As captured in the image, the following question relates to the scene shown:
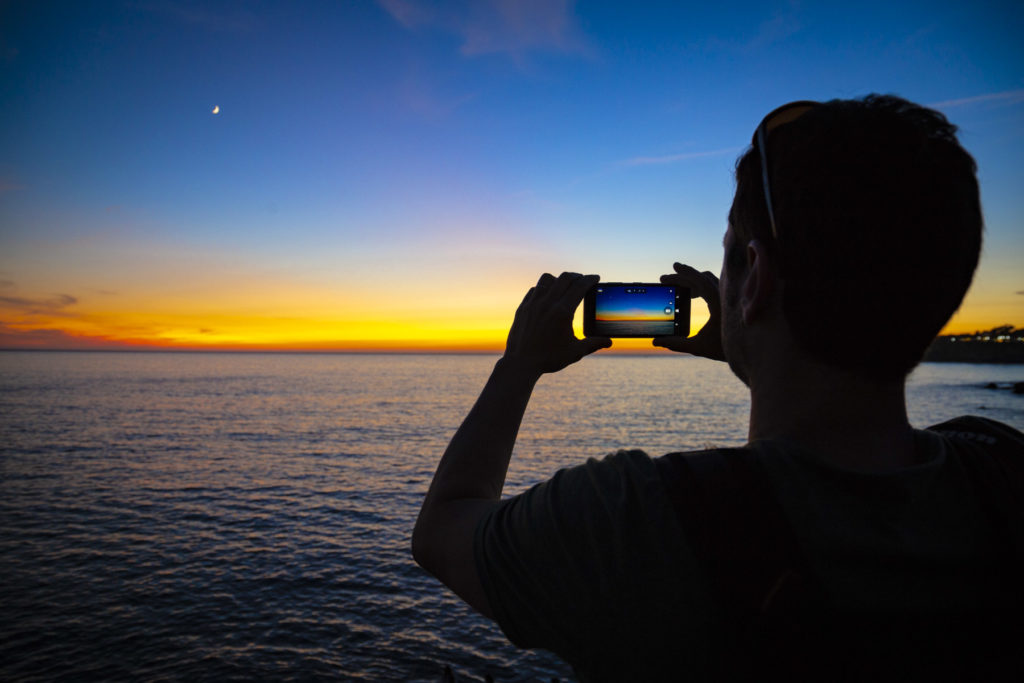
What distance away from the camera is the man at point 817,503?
112cm

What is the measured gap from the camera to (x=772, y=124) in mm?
1452

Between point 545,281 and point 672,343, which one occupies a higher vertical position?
point 545,281

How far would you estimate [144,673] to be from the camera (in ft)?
39.7

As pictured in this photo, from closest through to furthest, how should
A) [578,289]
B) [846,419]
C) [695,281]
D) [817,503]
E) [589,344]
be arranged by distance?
1. [817,503]
2. [846,419]
3. [578,289]
4. [589,344]
5. [695,281]

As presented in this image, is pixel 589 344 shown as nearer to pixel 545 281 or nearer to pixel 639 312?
pixel 545 281

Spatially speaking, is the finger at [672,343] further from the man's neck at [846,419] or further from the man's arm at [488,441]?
the man's neck at [846,419]

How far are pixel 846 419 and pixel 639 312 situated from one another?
1.49 m

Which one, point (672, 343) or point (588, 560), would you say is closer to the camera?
point (588, 560)

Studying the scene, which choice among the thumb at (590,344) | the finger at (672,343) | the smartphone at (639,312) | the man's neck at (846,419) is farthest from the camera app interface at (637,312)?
the man's neck at (846,419)

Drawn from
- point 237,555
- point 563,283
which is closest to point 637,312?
point 563,283

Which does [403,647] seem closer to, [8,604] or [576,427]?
[8,604]

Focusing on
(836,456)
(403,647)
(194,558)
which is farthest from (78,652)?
(836,456)

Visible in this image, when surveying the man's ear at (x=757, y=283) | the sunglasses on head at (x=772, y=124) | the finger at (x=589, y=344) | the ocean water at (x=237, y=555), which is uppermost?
the sunglasses on head at (x=772, y=124)

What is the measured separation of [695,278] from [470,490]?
5.21ft
